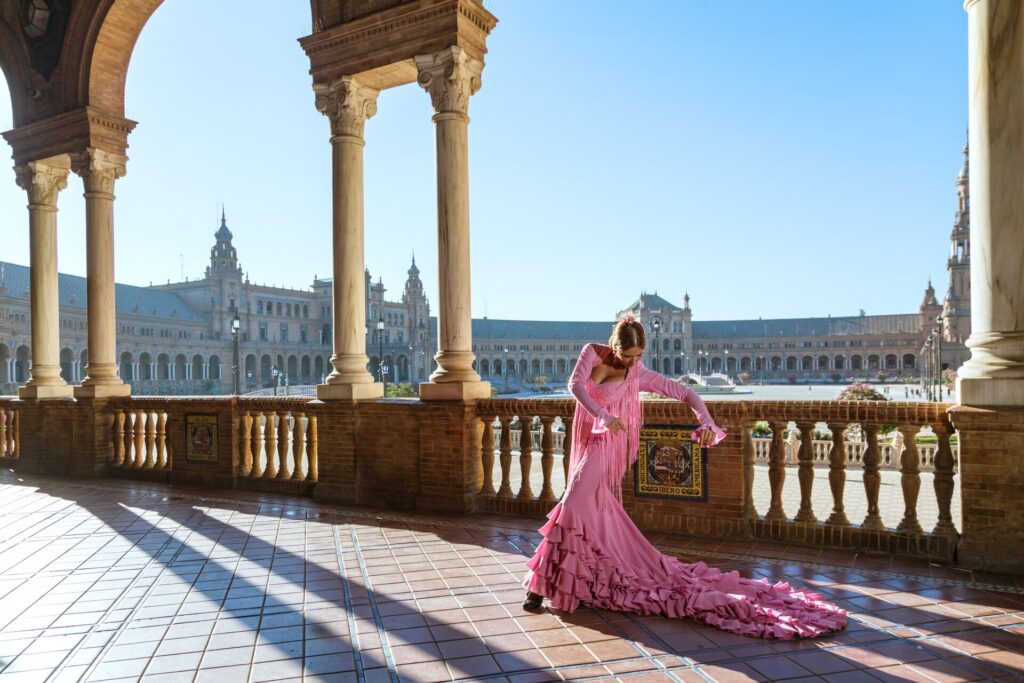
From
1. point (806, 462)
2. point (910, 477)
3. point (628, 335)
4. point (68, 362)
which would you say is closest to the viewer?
point (628, 335)

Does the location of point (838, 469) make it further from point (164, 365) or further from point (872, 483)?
point (164, 365)

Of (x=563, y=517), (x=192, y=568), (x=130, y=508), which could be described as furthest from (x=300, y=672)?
(x=130, y=508)

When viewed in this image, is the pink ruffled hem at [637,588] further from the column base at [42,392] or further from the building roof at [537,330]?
the building roof at [537,330]

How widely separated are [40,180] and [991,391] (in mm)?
11625

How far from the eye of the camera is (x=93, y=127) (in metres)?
9.57

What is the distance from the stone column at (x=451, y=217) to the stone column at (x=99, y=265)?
549cm

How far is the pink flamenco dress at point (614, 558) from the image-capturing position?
146 inches

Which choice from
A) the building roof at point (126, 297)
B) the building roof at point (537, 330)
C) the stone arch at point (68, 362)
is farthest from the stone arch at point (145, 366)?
the building roof at point (537, 330)

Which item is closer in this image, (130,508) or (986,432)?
(986,432)

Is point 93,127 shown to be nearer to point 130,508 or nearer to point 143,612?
point 130,508

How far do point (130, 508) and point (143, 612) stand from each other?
340 centimetres

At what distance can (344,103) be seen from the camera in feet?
24.1

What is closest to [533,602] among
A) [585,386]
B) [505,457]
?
[585,386]

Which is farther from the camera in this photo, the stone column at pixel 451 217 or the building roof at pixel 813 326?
the building roof at pixel 813 326
